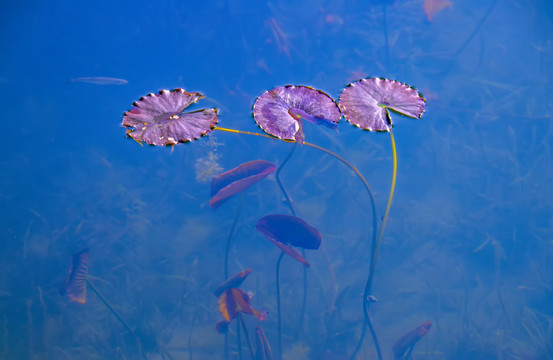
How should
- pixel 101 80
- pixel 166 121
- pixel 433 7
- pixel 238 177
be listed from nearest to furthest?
pixel 166 121, pixel 238 177, pixel 101 80, pixel 433 7

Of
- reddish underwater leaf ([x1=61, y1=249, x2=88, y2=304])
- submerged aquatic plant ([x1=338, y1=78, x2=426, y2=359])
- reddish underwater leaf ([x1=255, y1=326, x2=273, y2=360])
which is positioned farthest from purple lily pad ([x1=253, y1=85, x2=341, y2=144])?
reddish underwater leaf ([x1=61, y1=249, x2=88, y2=304])

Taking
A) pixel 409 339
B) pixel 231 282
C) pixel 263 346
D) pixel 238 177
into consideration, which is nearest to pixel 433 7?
pixel 238 177

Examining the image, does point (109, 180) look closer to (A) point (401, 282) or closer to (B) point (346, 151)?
(B) point (346, 151)

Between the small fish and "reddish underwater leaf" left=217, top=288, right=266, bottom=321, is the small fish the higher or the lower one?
the higher one

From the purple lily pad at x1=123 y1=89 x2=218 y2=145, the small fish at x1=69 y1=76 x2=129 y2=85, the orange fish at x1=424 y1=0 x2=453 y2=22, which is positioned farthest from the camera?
the orange fish at x1=424 y1=0 x2=453 y2=22

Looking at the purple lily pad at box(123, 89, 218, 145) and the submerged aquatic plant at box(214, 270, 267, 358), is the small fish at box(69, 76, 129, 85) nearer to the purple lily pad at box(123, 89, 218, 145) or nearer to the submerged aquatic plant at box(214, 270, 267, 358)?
the purple lily pad at box(123, 89, 218, 145)

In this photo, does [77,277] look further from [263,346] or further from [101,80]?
[101,80]

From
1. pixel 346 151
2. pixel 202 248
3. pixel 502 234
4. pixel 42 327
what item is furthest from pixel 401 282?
pixel 42 327
